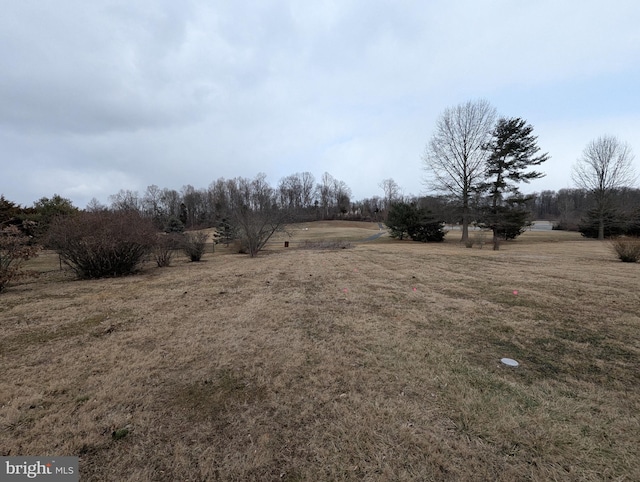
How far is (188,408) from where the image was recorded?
2264 millimetres

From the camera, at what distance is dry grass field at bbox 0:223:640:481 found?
175cm

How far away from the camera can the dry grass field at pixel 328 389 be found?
1.75m

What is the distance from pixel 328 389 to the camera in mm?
2508

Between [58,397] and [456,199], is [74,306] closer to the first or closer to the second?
[58,397]

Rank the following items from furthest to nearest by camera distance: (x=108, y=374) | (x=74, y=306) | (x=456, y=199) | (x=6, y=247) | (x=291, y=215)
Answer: (x=456, y=199) → (x=291, y=215) → (x=6, y=247) → (x=74, y=306) → (x=108, y=374)

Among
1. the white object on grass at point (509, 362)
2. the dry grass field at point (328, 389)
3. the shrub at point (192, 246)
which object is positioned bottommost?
the white object on grass at point (509, 362)

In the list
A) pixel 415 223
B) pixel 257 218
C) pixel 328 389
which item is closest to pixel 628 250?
pixel 328 389

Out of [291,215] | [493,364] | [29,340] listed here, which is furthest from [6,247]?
[291,215]

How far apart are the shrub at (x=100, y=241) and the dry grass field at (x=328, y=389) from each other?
11.7 ft

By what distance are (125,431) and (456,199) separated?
27.3m

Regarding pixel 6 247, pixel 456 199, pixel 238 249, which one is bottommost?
pixel 238 249

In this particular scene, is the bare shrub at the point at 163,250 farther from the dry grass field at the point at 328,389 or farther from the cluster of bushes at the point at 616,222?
the cluster of bushes at the point at 616,222

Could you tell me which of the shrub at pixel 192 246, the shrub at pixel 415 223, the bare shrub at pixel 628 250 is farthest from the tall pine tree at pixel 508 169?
the shrub at pixel 192 246

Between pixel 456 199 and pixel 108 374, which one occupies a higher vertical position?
pixel 456 199
